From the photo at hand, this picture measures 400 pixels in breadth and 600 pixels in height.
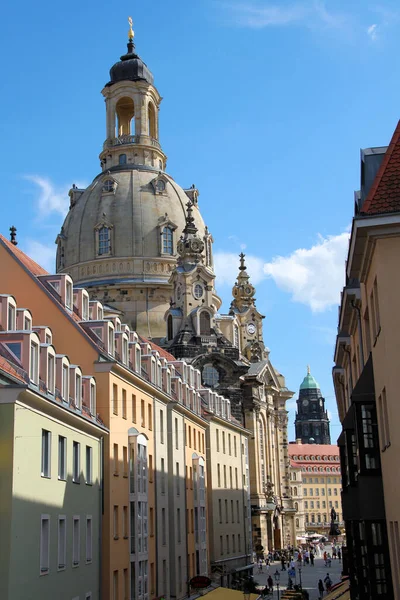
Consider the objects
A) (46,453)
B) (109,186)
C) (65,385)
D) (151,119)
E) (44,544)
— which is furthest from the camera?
(151,119)

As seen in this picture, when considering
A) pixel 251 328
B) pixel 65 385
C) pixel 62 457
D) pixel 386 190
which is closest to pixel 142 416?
pixel 65 385

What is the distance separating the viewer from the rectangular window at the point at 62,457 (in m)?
29.3

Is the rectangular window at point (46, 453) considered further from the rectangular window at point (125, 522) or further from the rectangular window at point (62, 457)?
the rectangular window at point (125, 522)

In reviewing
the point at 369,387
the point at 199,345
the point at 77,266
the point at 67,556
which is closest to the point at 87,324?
the point at 67,556

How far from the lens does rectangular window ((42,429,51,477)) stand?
2761 centimetres

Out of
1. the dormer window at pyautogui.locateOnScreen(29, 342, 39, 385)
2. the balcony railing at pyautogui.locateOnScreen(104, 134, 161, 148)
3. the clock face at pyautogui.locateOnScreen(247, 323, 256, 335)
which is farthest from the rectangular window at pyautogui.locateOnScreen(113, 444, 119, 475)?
the clock face at pyautogui.locateOnScreen(247, 323, 256, 335)

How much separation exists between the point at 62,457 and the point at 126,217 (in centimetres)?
7544

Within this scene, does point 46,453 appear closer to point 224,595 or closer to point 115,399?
point 115,399

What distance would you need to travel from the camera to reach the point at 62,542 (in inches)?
1144

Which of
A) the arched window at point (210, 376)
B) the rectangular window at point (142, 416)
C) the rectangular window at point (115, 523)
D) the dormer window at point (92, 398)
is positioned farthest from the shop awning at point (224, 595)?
the arched window at point (210, 376)

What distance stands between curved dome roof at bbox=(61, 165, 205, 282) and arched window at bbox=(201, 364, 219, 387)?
14.5 m

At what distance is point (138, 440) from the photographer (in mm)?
39750

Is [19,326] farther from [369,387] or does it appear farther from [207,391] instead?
[207,391]

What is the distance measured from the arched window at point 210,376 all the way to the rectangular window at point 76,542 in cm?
6213
